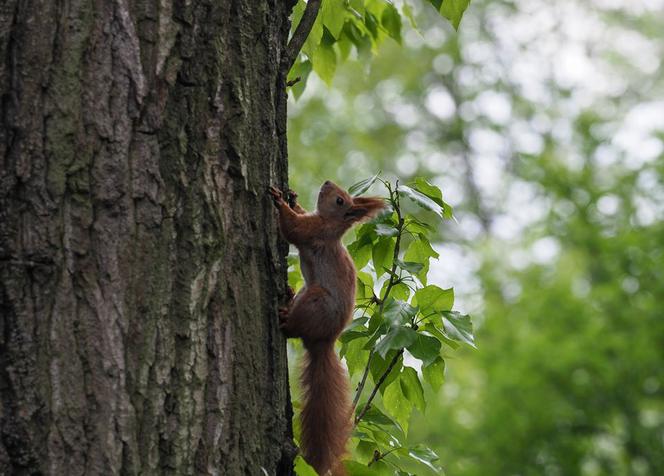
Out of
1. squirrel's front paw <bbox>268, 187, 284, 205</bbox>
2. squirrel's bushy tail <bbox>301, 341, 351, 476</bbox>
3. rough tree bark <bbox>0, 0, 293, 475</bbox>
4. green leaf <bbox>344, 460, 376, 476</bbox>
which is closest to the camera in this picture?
rough tree bark <bbox>0, 0, 293, 475</bbox>

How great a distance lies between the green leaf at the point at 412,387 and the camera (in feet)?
7.75

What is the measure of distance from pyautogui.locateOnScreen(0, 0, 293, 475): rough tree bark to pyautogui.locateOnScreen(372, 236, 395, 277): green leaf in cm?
61

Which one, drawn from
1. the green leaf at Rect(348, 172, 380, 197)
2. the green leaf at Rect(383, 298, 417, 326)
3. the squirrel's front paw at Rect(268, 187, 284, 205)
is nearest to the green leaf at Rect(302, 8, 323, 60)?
the green leaf at Rect(348, 172, 380, 197)

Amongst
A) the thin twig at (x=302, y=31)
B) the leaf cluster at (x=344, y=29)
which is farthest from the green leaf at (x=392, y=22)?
the thin twig at (x=302, y=31)

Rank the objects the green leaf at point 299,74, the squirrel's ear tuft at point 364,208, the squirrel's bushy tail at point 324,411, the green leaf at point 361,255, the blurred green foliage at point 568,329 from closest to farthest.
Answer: the squirrel's bushy tail at point 324,411, the green leaf at point 361,255, the green leaf at point 299,74, the squirrel's ear tuft at point 364,208, the blurred green foliage at point 568,329

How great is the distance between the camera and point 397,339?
2.09 meters

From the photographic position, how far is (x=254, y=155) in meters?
1.96

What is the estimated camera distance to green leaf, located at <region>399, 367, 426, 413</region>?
7.75 ft

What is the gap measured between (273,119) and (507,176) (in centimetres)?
2030

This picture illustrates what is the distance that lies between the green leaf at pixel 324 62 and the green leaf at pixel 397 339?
1.25 metres

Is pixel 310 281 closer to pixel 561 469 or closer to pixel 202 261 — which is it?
pixel 202 261

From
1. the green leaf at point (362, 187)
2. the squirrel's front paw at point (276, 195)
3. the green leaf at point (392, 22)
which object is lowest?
the squirrel's front paw at point (276, 195)

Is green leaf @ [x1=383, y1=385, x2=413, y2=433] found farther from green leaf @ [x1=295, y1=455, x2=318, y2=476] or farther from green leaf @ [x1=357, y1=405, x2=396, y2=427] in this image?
green leaf @ [x1=295, y1=455, x2=318, y2=476]

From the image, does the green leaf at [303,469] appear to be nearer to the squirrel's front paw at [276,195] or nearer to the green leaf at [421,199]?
the squirrel's front paw at [276,195]
